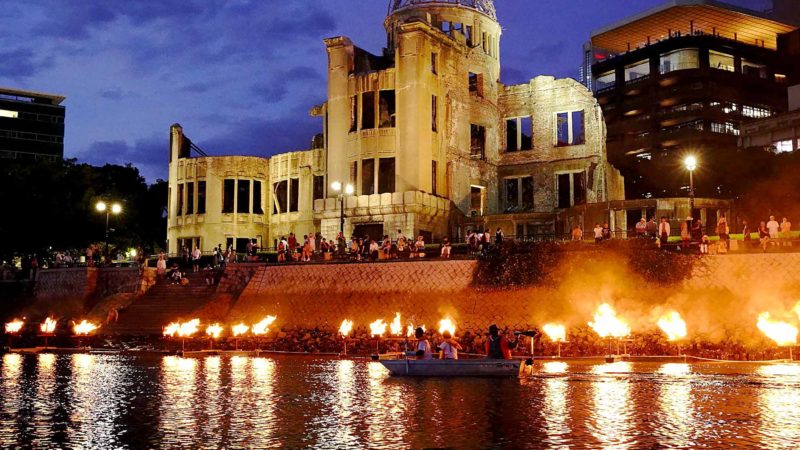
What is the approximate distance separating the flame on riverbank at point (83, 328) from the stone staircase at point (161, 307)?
656 mm

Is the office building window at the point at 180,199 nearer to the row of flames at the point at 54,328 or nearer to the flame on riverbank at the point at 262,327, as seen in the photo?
the row of flames at the point at 54,328

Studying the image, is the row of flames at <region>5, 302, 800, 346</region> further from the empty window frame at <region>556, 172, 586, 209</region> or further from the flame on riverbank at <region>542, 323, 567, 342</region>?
the empty window frame at <region>556, 172, 586, 209</region>

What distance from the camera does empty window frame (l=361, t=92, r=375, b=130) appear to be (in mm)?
52809

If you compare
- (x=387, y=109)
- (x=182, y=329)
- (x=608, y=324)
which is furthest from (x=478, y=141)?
(x=608, y=324)

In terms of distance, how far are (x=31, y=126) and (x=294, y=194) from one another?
66.4 m

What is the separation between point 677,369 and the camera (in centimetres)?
2414

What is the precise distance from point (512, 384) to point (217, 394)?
7.84 metres

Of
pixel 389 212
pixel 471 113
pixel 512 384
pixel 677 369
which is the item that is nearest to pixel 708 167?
pixel 471 113

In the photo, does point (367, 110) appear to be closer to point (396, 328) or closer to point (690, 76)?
point (396, 328)

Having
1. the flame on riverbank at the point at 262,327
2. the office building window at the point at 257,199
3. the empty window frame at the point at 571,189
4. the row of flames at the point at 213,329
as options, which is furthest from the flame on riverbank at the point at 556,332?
the office building window at the point at 257,199

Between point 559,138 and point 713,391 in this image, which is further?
point 559,138

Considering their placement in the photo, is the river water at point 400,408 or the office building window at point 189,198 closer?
the river water at point 400,408

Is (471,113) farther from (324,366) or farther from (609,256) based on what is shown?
(324,366)

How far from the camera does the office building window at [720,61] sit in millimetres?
98000
